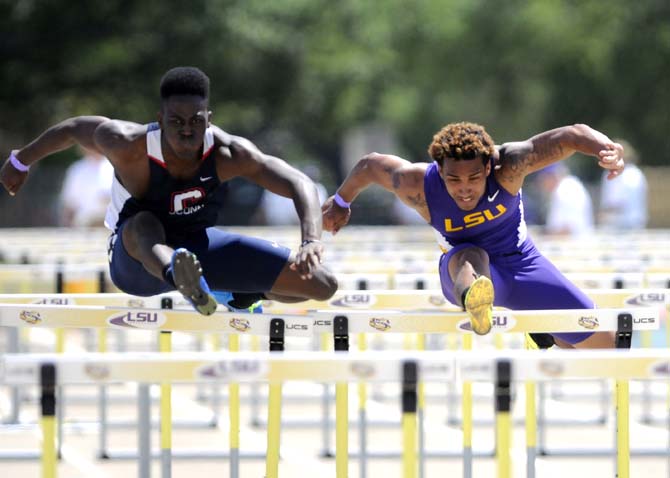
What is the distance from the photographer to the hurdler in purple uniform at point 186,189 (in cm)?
673

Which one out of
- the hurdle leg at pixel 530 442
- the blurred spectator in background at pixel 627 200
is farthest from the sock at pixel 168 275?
the blurred spectator in background at pixel 627 200

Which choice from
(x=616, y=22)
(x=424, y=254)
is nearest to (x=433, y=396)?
(x=424, y=254)

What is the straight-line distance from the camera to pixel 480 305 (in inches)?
240

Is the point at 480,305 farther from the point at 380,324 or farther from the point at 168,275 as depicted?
the point at 168,275

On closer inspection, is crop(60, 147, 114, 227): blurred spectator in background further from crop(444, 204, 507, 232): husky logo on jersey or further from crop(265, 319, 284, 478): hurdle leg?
crop(265, 319, 284, 478): hurdle leg

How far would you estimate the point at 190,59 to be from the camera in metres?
29.1

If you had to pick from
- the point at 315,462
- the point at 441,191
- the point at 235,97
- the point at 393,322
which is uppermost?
the point at 235,97

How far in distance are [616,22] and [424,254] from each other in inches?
1231

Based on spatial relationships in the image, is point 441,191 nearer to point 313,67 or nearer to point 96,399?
point 96,399

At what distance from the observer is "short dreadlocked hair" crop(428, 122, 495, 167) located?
22.5 ft

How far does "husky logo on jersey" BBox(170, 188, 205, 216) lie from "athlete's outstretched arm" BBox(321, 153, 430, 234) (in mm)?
791

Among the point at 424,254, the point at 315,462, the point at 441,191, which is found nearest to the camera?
the point at 441,191

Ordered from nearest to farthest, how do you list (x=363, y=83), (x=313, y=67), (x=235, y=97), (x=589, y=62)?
(x=235, y=97), (x=313, y=67), (x=363, y=83), (x=589, y=62)

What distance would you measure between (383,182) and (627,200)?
31.7 ft
